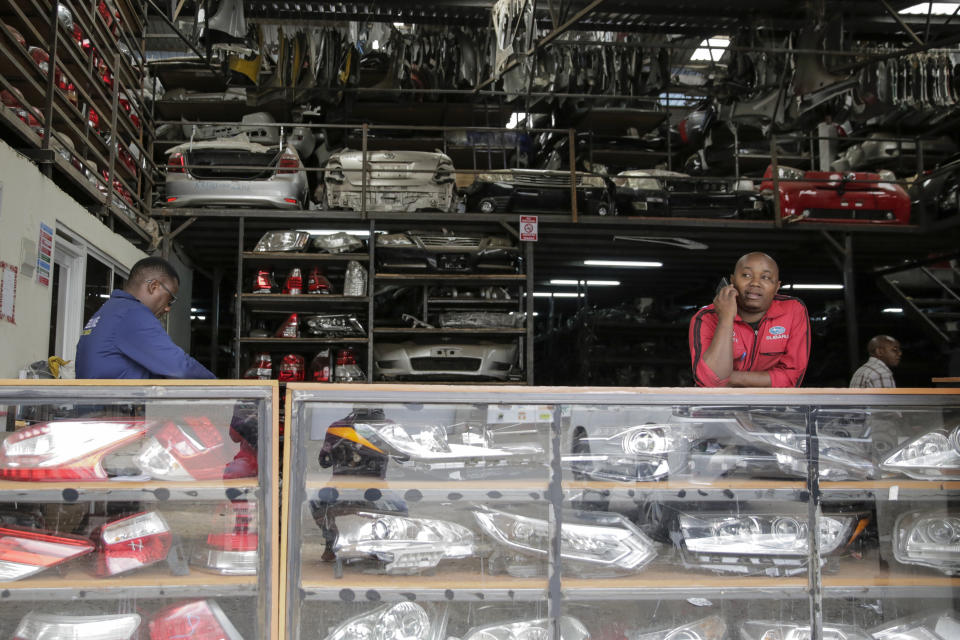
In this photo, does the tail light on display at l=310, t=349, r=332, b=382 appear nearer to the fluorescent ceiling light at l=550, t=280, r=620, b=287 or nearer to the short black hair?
the fluorescent ceiling light at l=550, t=280, r=620, b=287

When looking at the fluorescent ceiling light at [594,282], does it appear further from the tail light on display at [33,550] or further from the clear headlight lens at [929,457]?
the tail light on display at [33,550]

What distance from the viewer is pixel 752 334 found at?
120 inches

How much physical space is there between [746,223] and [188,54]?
7.14 meters

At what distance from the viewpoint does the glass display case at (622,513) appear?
232cm

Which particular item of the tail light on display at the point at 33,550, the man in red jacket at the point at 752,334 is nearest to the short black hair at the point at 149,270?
the tail light on display at the point at 33,550

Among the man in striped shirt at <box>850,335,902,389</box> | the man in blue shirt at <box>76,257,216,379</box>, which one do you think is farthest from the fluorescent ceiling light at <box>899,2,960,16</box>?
the man in blue shirt at <box>76,257,216,379</box>

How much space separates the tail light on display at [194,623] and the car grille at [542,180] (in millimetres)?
6345

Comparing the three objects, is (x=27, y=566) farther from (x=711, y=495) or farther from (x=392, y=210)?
(x=392, y=210)

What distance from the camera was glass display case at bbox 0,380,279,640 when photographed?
2.21 meters

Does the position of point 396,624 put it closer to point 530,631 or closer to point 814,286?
point 530,631

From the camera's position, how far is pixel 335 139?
10.9 meters

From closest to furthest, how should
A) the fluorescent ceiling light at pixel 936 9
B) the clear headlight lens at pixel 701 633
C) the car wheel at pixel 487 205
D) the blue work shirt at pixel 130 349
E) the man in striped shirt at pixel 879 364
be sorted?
the clear headlight lens at pixel 701 633, the blue work shirt at pixel 130 349, the man in striped shirt at pixel 879 364, the car wheel at pixel 487 205, the fluorescent ceiling light at pixel 936 9

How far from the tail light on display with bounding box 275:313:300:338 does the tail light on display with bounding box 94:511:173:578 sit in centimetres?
540

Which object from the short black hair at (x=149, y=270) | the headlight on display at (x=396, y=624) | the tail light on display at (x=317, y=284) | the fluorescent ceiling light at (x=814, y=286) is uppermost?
the fluorescent ceiling light at (x=814, y=286)
